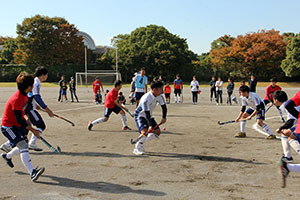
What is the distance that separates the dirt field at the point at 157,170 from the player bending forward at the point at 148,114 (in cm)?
40

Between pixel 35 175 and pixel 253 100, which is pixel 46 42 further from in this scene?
pixel 35 175

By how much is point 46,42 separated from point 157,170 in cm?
4946

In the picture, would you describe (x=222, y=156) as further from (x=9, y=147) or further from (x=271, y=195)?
(x=9, y=147)

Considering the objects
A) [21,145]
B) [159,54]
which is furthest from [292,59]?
[21,145]

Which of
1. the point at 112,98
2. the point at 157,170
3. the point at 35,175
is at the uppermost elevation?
the point at 112,98

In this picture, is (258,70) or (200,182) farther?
(258,70)

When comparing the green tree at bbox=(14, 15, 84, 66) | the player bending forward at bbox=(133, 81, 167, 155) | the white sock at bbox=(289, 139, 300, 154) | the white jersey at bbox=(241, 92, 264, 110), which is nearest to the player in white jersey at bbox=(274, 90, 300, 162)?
the white sock at bbox=(289, 139, 300, 154)

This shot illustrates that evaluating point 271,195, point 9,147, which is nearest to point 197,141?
point 271,195

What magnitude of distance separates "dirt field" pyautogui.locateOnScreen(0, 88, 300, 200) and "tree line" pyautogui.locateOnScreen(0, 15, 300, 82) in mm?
38597

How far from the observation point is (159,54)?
162ft

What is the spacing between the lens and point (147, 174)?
511 centimetres

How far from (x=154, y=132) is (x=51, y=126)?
17.7 feet

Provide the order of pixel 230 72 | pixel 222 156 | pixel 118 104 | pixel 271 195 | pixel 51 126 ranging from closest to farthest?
pixel 271 195, pixel 222 156, pixel 118 104, pixel 51 126, pixel 230 72

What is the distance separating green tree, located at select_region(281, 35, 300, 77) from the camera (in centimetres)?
4178
